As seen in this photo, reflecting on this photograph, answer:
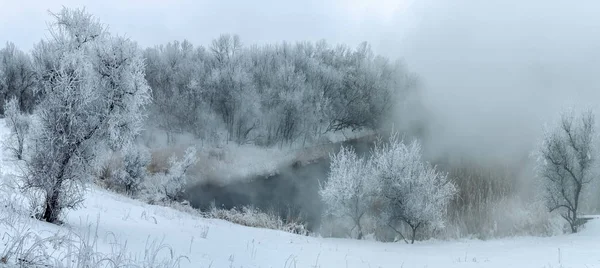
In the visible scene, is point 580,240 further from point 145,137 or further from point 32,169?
point 145,137

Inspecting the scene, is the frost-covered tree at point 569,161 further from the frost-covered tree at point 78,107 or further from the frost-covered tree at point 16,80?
the frost-covered tree at point 16,80

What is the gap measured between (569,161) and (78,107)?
2817 centimetres

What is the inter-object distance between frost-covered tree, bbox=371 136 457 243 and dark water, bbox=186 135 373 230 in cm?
720

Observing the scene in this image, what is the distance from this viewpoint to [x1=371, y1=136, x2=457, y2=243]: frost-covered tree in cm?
2506

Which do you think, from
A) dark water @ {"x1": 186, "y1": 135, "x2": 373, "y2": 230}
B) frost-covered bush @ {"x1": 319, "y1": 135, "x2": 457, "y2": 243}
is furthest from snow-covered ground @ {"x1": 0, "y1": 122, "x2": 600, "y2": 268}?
dark water @ {"x1": 186, "y1": 135, "x2": 373, "y2": 230}

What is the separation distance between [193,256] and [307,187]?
33725 millimetres

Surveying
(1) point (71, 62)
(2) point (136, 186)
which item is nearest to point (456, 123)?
(2) point (136, 186)

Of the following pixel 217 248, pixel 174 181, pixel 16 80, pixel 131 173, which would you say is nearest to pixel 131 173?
pixel 131 173

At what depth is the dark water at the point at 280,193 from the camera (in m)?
35.3

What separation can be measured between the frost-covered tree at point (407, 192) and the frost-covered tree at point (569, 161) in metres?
7.59

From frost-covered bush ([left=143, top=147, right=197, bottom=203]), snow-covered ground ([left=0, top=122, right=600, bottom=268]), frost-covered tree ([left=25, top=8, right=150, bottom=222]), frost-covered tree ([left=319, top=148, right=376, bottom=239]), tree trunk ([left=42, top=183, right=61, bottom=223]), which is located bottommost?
frost-covered bush ([left=143, top=147, right=197, bottom=203])

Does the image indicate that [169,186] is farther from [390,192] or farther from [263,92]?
[263,92]

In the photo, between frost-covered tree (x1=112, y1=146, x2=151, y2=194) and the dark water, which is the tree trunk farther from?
frost-covered tree (x1=112, y1=146, x2=151, y2=194)

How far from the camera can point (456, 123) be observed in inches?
2157
